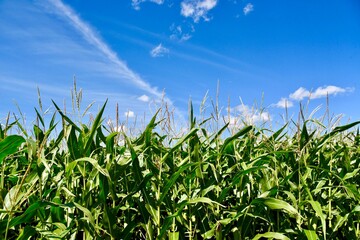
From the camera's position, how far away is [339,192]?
319 cm

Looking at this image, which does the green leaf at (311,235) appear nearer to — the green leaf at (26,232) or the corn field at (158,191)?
the corn field at (158,191)

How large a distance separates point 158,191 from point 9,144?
0.93 metres

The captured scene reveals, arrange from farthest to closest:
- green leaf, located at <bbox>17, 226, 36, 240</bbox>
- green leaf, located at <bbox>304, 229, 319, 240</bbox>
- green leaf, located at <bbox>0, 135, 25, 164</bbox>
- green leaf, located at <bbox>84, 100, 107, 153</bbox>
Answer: green leaf, located at <bbox>304, 229, 319, 240</bbox> → green leaf, located at <bbox>84, 100, 107, 153</bbox> → green leaf, located at <bbox>17, 226, 36, 240</bbox> → green leaf, located at <bbox>0, 135, 25, 164</bbox>

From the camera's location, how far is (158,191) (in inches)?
97.0

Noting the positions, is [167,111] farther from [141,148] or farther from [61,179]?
[61,179]

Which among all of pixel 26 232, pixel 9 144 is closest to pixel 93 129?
pixel 9 144

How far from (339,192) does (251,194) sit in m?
0.86

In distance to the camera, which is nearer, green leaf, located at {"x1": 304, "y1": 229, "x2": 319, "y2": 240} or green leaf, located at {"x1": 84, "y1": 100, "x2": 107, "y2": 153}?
green leaf, located at {"x1": 84, "y1": 100, "x2": 107, "y2": 153}

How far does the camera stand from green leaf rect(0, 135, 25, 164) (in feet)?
6.76

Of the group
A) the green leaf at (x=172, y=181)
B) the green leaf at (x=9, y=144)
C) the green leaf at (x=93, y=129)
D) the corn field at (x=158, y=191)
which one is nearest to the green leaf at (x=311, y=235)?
the corn field at (x=158, y=191)

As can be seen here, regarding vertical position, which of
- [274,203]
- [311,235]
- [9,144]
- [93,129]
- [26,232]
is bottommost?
Answer: [26,232]

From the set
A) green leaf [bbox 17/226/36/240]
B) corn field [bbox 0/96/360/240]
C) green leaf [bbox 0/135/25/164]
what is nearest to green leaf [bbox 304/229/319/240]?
corn field [bbox 0/96/360/240]

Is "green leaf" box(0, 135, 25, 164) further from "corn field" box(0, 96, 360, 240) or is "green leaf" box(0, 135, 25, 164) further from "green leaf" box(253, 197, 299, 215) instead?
"green leaf" box(253, 197, 299, 215)

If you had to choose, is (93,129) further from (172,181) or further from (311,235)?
(311,235)
